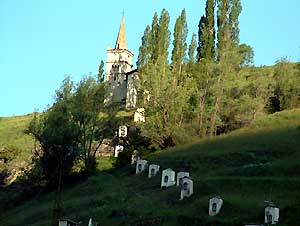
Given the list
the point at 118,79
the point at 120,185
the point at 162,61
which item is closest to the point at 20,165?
the point at 162,61

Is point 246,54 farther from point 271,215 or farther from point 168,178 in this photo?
point 271,215

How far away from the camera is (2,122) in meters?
95.2

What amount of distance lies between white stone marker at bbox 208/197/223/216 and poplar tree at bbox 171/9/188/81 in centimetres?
3019

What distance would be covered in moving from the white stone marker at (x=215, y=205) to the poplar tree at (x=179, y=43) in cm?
3019

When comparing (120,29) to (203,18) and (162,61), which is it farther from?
(162,61)

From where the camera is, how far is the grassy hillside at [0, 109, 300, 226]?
104 feet

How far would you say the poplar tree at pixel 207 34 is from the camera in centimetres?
6438

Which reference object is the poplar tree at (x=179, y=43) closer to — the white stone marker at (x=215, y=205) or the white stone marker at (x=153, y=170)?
the white stone marker at (x=153, y=170)

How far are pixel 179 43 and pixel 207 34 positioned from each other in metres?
3.88

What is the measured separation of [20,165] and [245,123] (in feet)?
76.5

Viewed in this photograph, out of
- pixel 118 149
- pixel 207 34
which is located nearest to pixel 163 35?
pixel 207 34

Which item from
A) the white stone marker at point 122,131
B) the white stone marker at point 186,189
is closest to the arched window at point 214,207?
Answer: the white stone marker at point 186,189

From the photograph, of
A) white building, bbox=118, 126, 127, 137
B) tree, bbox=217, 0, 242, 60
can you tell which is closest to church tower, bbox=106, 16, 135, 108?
tree, bbox=217, 0, 242, 60

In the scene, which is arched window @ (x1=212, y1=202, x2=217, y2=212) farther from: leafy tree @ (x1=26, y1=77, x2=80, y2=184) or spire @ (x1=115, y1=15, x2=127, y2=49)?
spire @ (x1=115, y1=15, x2=127, y2=49)
